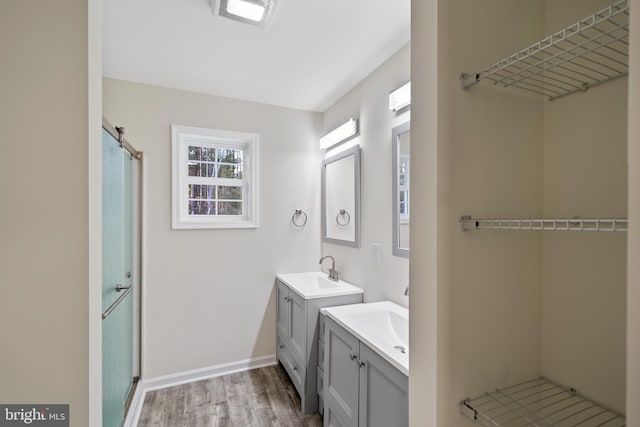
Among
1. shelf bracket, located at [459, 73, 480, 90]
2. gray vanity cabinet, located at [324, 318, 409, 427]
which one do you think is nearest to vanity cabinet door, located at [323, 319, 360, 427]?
gray vanity cabinet, located at [324, 318, 409, 427]

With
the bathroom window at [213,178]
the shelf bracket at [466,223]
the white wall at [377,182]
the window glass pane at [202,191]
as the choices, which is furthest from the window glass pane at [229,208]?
the shelf bracket at [466,223]

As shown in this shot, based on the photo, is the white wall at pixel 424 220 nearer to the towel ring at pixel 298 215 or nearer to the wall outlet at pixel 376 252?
the wall outlet at pixel 376 252

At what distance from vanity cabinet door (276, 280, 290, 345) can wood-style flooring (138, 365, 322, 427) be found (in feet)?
1.27

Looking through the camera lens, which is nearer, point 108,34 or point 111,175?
point 111,175

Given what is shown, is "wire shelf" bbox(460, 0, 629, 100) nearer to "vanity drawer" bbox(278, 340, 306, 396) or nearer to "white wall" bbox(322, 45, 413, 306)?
"white wall" bbox(322, 45, 413, 306)

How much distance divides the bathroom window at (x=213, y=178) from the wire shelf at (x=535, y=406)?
2216mm

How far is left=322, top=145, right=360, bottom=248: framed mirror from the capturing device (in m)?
2.40

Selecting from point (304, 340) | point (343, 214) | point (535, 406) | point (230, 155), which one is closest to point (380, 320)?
point (304, 340)

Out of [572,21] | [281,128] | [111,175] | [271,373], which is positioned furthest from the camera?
[281,128]

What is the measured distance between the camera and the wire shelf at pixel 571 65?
799 millimetres
